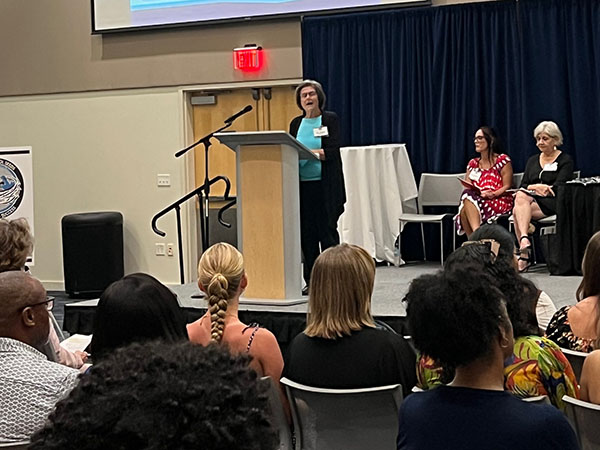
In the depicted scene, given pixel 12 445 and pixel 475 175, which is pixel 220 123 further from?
pixel 12 445

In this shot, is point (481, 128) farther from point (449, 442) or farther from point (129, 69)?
point (449, 442)

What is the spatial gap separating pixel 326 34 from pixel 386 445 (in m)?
5.83

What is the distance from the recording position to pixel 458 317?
170 centimetres

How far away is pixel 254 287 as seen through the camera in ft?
14.9

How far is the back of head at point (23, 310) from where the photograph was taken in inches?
80.9

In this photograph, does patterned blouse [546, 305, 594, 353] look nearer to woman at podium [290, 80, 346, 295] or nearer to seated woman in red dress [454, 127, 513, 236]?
woman at podium [290, 80, 346, 295]

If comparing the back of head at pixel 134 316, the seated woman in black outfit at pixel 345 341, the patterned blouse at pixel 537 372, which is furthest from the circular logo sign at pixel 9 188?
the patterned blouse at pixel 537 372

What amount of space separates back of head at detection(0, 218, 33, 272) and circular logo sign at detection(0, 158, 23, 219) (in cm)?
382

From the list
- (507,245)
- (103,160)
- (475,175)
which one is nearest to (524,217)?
(475,175)

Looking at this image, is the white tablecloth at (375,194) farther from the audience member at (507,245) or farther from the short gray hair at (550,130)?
the audience member at (507,245)

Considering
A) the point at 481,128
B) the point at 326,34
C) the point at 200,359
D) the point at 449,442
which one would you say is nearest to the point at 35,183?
the point at 326,34

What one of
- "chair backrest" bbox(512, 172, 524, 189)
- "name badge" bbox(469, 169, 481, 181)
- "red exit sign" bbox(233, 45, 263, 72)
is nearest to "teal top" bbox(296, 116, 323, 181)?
"name badge" bbox(469, 169, 481, 181)

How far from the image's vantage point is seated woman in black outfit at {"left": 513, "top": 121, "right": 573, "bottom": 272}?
6359mm

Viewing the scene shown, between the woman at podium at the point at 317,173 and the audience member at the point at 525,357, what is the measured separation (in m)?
2.70
